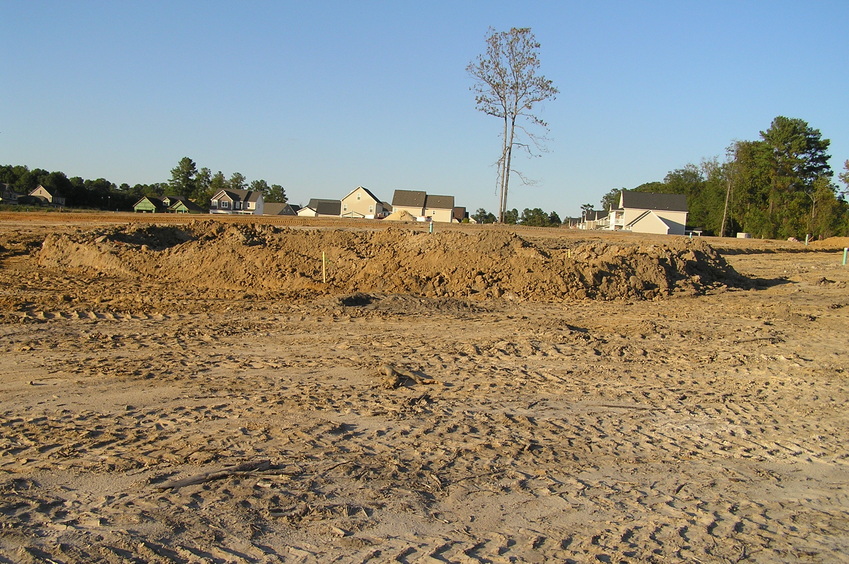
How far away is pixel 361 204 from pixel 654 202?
37072 millimetres

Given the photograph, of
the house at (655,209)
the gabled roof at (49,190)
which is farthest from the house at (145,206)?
the house at (655,209)

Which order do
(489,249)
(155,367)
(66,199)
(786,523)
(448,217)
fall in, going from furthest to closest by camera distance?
(448,217)
(66,199)
(489,249)
(155,367)
(786,523)

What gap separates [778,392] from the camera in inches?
295

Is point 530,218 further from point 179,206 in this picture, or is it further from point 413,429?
point 413,429

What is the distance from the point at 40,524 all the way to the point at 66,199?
81.3 m

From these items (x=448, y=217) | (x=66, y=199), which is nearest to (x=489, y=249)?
(x=448, y=217)

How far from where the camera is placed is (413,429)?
5.88m

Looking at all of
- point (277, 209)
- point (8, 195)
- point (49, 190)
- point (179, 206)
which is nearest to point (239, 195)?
point (277, 209)

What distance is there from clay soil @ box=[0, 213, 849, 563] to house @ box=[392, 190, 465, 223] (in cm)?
6953

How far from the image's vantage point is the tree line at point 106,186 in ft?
243

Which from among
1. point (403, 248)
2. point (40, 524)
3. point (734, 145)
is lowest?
point (40, 524)

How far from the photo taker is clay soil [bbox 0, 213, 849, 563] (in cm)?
411

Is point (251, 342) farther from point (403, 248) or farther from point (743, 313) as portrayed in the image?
point (743, 313)

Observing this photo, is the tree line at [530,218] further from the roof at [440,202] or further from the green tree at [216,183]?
the green tree at [216,183]
